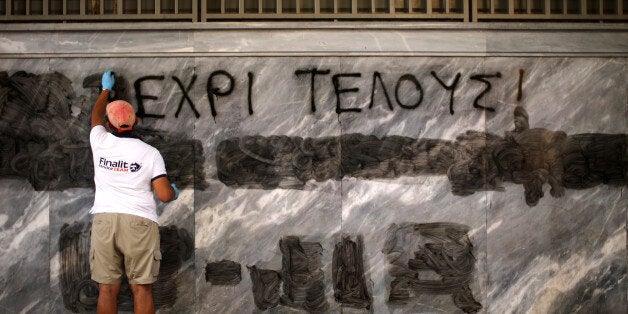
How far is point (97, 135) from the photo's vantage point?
6.14 metres

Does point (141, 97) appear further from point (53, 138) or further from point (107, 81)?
point (53, 138)

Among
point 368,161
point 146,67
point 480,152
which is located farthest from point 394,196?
point 146,67

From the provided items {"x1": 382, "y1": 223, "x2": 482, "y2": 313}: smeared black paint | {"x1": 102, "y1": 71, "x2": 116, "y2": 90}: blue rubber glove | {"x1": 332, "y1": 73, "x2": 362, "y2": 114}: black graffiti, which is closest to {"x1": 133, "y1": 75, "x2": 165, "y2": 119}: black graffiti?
{"x1": 102, "y1": 71, "x2": 116, "y2": 90}: blue rubber glove

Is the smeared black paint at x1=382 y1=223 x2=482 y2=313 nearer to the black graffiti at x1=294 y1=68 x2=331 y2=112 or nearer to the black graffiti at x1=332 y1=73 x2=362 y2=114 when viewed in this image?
the black graffiti at x1=332 y1=73 x2=362 y2=114

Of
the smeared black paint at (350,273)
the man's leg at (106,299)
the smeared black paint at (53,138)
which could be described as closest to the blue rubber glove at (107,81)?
the smeared black paint at (53,138)

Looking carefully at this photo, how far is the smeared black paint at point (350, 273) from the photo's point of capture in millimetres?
6734

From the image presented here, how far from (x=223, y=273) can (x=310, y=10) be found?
2.35 metres

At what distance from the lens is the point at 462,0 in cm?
691

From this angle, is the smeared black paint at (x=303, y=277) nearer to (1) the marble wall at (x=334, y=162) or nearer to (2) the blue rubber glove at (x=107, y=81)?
(1) the marble wall at (x=334, y=162)

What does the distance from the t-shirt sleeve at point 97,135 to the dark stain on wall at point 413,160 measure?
3.29ft

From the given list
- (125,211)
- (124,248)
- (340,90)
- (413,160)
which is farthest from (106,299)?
(413,160)

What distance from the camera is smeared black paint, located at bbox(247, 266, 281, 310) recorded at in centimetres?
675

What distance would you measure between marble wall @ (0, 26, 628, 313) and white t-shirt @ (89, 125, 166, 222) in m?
0.74

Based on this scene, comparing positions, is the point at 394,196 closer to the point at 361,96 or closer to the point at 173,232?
the point at 361,96
